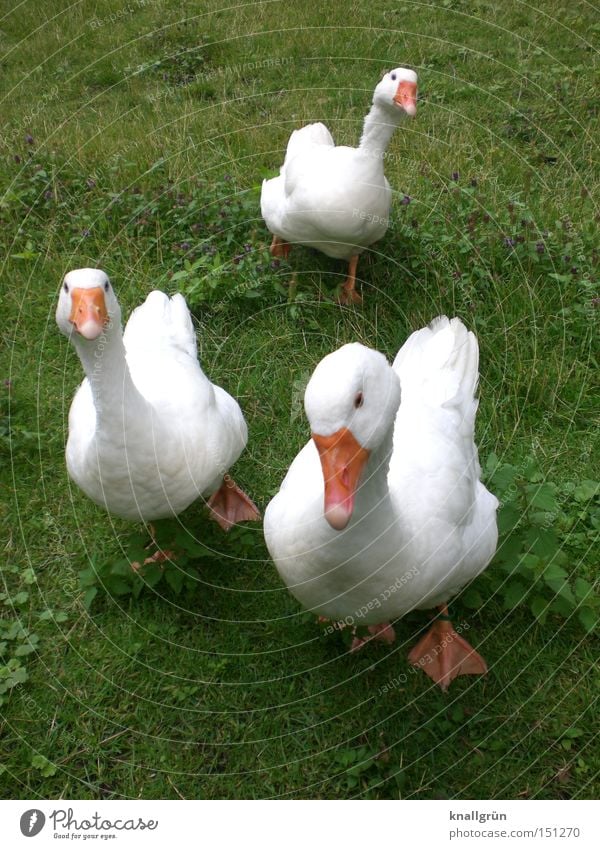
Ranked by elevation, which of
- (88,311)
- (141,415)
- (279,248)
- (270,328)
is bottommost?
(141,415)

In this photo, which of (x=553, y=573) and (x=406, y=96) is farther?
(x=406, y=96)

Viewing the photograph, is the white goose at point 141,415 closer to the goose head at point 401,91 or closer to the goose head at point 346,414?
the goose head at point 346,414

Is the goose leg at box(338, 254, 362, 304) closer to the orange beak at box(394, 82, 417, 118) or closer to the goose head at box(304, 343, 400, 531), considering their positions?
the orange beak at box(394, 82, 417, 118)

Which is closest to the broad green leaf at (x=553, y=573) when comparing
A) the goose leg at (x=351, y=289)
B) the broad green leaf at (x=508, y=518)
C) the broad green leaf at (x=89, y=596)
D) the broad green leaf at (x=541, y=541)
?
the broad green leaf at (x=541, y=541)

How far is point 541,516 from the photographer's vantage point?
3.41 meters

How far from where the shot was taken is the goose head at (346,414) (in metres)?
2.06

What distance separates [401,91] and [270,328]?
155 cm

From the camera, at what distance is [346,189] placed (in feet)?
14.2

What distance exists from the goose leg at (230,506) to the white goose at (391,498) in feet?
2.96

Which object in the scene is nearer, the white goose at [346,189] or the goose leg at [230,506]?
the goose leg at [230,506]

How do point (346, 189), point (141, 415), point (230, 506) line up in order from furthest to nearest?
A: point (346, 189) → point (230, 506) → point (141, 415)

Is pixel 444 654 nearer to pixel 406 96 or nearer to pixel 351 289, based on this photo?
pixel 351 289

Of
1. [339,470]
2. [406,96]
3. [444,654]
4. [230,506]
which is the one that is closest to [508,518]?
[444,654]

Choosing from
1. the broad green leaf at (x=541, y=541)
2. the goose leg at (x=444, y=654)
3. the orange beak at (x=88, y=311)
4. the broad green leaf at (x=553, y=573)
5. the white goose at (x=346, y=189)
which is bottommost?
the goose leg at (x=444, y=654)
